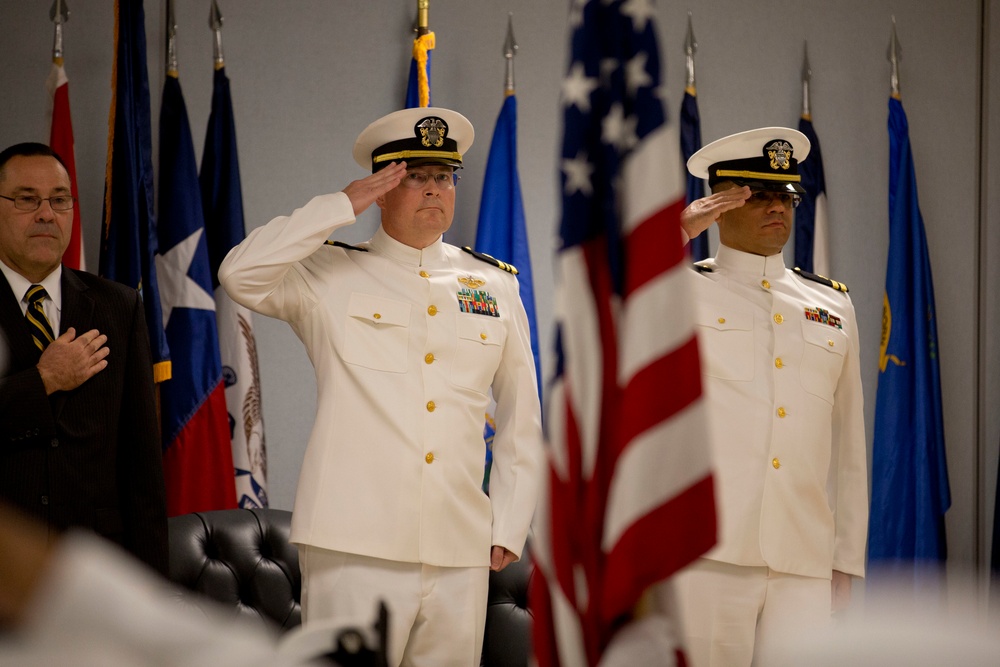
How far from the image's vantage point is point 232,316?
3.87 metres

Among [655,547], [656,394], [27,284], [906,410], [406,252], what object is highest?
[406,252]

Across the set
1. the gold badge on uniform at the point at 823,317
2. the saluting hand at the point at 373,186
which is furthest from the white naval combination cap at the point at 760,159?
the saluting hand at the point at 373,186

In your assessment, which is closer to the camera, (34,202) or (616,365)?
(616,365)

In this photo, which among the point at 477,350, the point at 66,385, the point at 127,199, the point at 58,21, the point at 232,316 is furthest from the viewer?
the point at 232,316

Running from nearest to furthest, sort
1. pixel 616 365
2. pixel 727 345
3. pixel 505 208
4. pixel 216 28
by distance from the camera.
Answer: pixel 616 365, pixel 727 345, pixel 216 28, pixel 505 208

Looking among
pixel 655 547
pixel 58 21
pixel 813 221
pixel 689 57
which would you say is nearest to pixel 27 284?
pixel 58 21

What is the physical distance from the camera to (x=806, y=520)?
287 cm

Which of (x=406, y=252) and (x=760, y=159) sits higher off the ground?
(x=760, y=159)

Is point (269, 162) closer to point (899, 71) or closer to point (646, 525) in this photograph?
point (899, 71)

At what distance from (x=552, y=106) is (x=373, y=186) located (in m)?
1.82

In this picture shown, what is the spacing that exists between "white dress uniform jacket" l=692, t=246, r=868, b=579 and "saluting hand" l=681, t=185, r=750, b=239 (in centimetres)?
13

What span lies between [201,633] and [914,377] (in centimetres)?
421

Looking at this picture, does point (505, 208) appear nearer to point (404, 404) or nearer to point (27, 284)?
point (404, 404)

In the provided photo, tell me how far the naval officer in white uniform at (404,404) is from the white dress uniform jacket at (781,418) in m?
0.51
